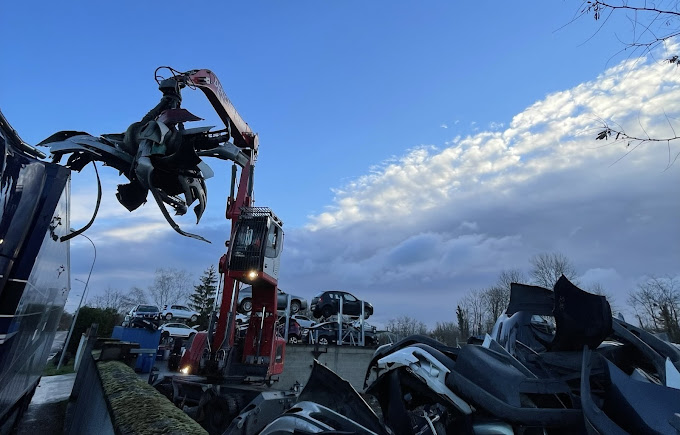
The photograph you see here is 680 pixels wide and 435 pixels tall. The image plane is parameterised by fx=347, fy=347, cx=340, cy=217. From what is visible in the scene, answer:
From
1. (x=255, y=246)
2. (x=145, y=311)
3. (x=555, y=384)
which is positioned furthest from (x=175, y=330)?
(x=555, y=384)

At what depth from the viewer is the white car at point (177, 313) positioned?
99.3ft

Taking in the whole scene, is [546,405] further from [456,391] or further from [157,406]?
[157,406]

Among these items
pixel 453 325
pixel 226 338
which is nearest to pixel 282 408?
pixel 226 338

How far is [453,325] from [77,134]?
71.1 meters

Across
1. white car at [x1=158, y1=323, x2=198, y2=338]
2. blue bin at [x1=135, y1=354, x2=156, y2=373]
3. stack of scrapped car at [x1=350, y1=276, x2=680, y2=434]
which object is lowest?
blue bin at [x1=135, y1=354, x2=156, y2=373]

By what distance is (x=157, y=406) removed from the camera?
2.45 meters

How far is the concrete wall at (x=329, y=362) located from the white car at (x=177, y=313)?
1999cm

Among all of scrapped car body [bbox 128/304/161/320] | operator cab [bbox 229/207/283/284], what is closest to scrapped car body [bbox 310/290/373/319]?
operator cab [bbox 229/207/283/284]

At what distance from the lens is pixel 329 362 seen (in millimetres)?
14820

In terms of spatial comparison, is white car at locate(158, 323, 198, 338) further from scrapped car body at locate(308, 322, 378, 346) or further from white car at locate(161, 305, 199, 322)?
scrapped car body at locate(308, 322, 378, 346)

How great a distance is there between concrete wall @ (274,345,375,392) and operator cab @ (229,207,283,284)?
755 centimetres

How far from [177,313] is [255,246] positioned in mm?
27083

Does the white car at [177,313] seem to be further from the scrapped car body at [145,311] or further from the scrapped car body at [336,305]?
the scrapped car body at [336,305]

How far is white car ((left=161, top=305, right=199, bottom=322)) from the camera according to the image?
30.3m
